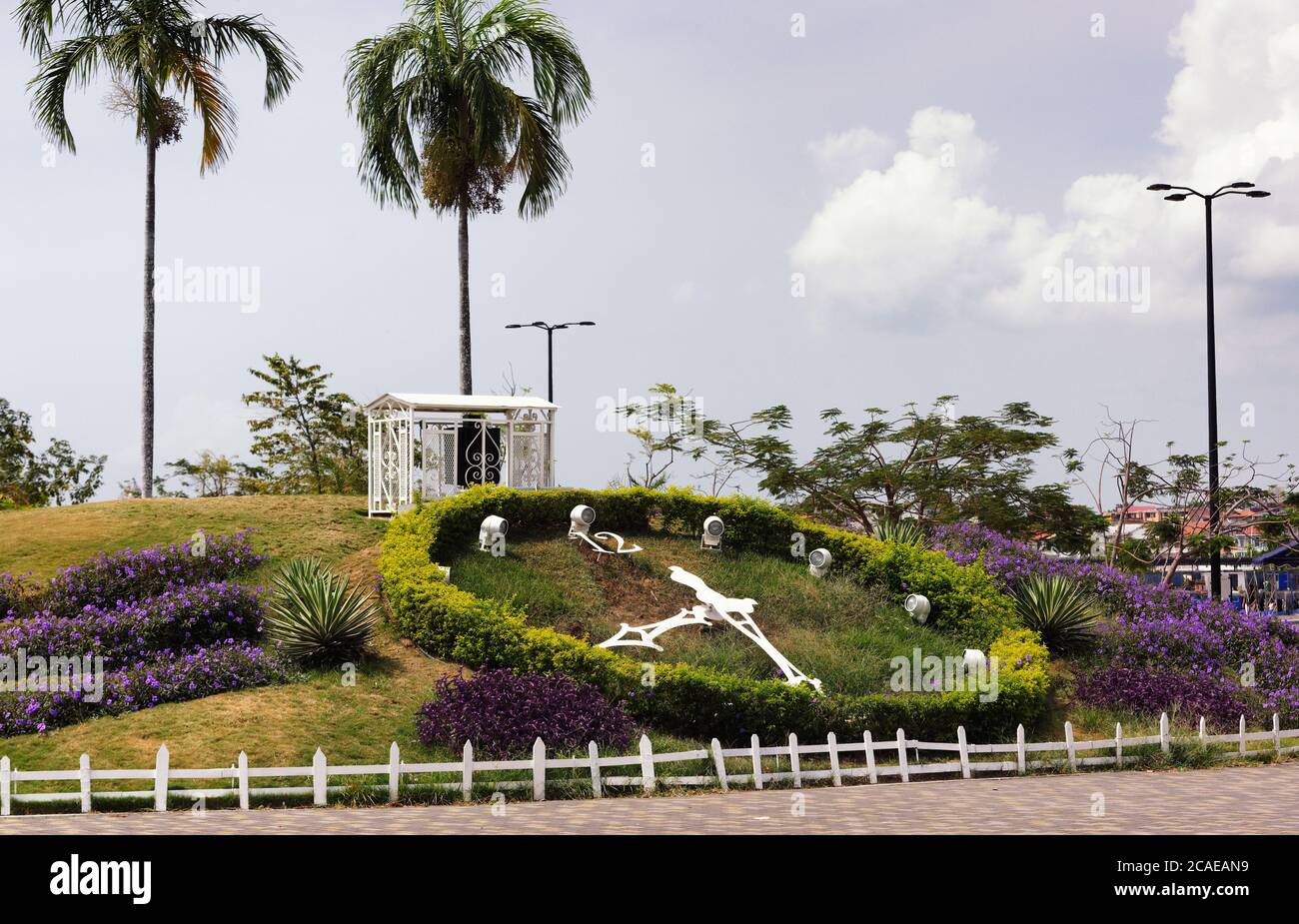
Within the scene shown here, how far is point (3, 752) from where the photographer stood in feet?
50.4

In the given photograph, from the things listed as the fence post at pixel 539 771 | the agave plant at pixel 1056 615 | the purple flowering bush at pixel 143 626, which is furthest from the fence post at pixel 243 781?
the agave plant at pixel 1056 615

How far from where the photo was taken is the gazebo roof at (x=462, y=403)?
2681 cm

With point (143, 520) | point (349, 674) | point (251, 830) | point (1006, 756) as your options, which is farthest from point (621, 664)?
point (143, 520)

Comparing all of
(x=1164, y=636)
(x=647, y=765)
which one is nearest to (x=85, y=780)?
(x=647, y=765)

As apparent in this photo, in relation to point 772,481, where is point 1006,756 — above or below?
below

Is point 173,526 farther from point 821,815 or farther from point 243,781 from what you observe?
point 821,815

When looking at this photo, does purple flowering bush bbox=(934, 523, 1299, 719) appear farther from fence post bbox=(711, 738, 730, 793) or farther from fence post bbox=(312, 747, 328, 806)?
fence post bbox=(312, 747, 328, 806)

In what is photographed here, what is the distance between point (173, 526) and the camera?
80.9 ft

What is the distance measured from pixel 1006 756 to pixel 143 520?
1663 centimetres

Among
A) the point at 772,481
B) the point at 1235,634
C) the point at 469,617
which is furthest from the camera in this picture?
the point at 772,481

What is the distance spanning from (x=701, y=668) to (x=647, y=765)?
3489 mm

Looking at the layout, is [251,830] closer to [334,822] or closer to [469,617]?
[334,822]

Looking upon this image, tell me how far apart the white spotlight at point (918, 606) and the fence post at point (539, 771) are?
32.1 ft

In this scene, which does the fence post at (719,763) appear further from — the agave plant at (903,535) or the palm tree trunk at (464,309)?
the palm tree trunk at (464,309)
